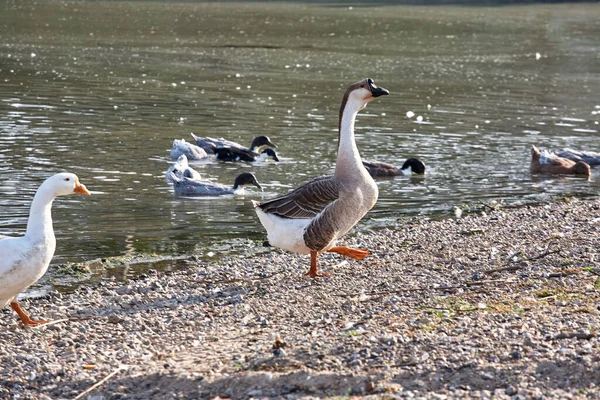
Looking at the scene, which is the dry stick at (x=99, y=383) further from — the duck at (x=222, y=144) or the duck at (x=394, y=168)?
the duck at (x=222, y=144)

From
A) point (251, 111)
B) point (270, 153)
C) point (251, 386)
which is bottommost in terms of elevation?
point (251, 111)

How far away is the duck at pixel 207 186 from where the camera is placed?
56.1 feet

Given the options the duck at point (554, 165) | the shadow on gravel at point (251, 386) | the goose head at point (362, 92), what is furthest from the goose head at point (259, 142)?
the shadow on gravel at point (251, 386)

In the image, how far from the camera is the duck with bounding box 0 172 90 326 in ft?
29.1

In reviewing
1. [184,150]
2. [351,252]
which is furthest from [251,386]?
[184,150]

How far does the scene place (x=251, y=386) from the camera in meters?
7.09

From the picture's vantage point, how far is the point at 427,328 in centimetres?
817

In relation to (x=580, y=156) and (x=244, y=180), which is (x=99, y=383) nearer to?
(x=244, y=180)

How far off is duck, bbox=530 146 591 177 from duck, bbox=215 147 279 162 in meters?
5.67

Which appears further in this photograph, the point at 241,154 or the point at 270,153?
the point at 241,154

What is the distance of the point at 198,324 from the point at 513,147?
597 inches

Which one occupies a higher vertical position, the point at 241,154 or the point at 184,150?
the point at 184,150

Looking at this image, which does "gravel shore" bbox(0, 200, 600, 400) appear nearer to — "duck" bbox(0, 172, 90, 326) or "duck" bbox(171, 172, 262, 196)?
"duck" bbox(0, 172, 90, 326)

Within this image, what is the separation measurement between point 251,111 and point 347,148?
15910 mm
